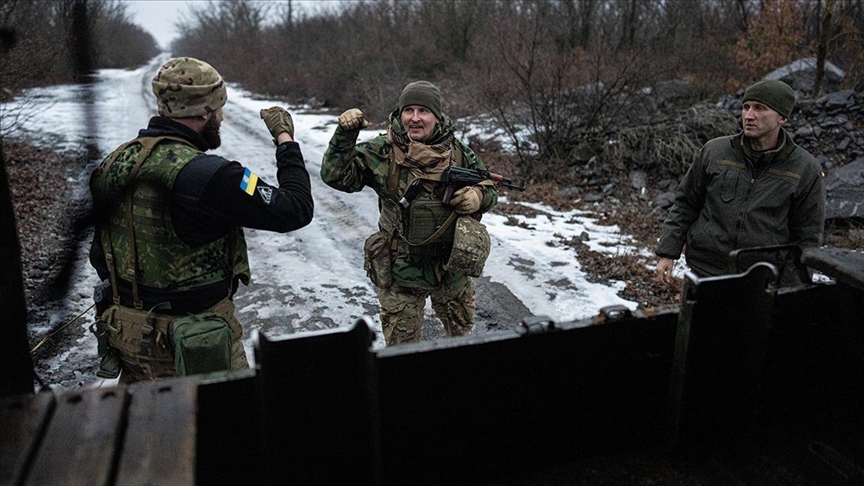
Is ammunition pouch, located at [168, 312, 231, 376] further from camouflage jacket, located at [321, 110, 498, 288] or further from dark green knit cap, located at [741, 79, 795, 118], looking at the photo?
dark green knit cap, located at [741, 79, 795, 118]

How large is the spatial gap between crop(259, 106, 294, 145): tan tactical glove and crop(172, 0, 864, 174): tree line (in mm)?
7282

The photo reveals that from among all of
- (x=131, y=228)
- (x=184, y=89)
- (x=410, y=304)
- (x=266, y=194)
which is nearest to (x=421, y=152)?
(x=410, y=304)

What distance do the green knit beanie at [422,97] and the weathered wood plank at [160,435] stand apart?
2.28 metres

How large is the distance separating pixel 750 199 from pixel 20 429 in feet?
10.6

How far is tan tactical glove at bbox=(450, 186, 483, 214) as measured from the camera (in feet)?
10.7

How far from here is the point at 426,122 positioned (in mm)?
3336

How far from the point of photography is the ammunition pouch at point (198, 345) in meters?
2.25

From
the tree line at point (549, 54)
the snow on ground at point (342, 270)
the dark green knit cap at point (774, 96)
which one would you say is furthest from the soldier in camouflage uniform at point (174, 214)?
the tree line at point (549, 54)

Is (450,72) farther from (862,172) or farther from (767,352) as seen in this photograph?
(767,352)

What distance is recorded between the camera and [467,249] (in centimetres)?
319

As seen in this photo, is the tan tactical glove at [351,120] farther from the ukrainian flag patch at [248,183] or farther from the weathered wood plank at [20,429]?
the weathered wood plank at [20,429]

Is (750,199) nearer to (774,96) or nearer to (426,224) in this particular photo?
(774,96)

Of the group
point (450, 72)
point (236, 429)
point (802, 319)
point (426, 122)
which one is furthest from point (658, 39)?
point (236, 429)

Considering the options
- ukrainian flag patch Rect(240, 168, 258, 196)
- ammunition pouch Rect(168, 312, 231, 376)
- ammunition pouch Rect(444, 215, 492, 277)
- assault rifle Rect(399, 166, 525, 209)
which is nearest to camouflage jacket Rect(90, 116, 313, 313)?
ukrainian flag patch Rect(240, 168, 258, 196)
